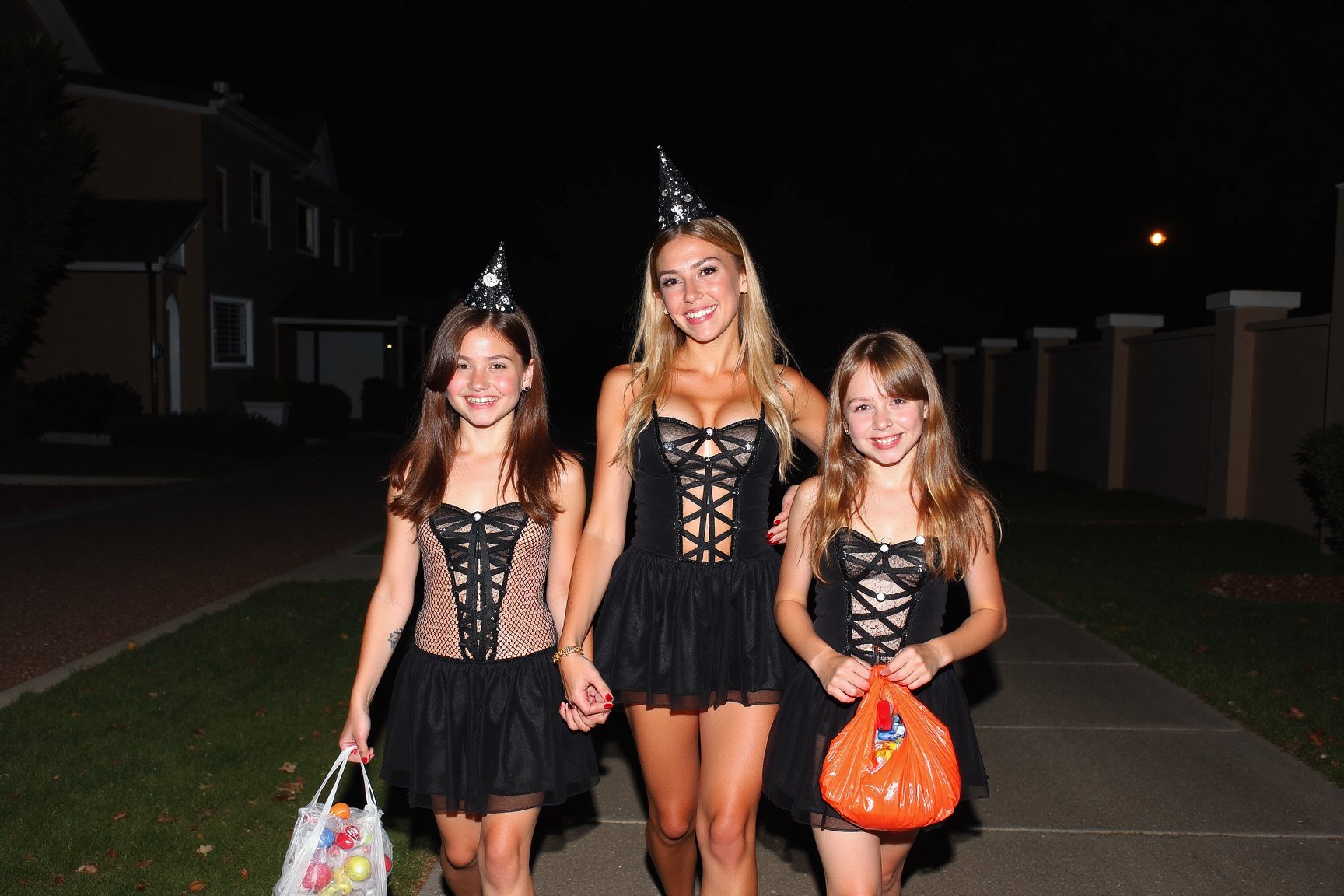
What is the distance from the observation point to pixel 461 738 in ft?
10.3

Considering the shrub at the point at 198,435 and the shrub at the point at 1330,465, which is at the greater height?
the shrub at the point at 1330,465

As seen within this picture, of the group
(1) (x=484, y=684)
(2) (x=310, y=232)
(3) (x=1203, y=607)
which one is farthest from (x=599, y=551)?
(2) (x=310, y=232)

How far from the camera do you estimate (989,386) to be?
23.5 metres

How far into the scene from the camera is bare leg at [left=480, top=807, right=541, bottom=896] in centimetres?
305

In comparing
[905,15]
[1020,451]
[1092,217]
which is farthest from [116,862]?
[905,15]

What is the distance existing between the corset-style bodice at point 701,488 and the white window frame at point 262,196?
24356mm

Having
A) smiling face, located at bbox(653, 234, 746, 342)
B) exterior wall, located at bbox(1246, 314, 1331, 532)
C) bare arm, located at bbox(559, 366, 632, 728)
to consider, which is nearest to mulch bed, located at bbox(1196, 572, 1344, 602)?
exterior wall, located at bbox(1246, 314, 1331, 532)

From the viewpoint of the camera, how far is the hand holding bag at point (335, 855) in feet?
8.57

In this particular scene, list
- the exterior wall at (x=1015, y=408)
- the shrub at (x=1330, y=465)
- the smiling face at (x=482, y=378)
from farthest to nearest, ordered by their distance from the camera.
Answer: the exterior wall at (x=1015, y=408) < the shrub at (x=1330, y=465) < the smiling face at (x=482, y=378)

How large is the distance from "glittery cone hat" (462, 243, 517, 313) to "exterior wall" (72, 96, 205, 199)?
2182 centimetres

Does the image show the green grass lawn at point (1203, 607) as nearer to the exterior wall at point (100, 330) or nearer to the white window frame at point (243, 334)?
the exterior wall at point (100, 330)

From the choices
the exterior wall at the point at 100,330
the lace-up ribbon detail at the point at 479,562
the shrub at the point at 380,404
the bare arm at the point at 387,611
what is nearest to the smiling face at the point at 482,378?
the lace-up ribbon detail at the point at 479,562

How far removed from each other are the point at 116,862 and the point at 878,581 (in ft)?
10.0

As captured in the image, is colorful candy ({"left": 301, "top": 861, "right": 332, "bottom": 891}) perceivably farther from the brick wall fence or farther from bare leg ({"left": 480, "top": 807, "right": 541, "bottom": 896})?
the brick wall fence
